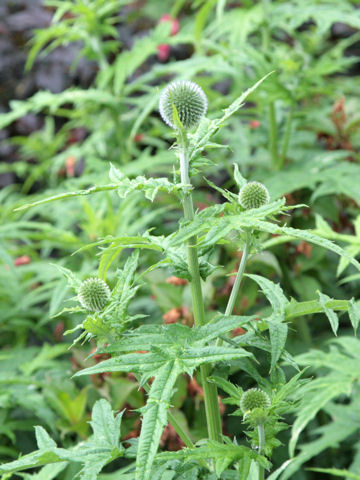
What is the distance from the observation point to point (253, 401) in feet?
3.52

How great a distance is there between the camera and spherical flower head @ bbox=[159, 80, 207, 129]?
117cm

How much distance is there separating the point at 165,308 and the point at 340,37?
10.4 feet

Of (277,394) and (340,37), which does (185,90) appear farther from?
(340,37)

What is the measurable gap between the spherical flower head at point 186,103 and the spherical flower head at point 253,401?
0.56 metres

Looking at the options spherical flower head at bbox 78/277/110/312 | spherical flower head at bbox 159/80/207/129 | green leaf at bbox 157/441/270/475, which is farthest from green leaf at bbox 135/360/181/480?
spherical flower head at bbox 159/80/207/129

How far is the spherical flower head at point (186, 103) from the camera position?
1174mm

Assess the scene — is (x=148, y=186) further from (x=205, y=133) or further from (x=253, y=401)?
(x=253, y=401)

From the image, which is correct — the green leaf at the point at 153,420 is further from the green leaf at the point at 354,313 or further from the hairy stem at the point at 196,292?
the green leaf at the point at 354,313

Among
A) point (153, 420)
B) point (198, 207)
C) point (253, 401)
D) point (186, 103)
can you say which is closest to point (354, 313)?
point (253, 401)

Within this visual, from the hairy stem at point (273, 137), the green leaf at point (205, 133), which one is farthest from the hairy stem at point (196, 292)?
the hairy stem at point (273, 137)

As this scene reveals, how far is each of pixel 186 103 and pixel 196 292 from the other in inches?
15.4

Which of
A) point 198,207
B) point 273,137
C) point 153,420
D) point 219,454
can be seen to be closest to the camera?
point 153,420

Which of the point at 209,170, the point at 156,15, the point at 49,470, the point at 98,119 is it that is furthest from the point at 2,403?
the point at 156,15

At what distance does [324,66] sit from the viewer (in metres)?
2.40
